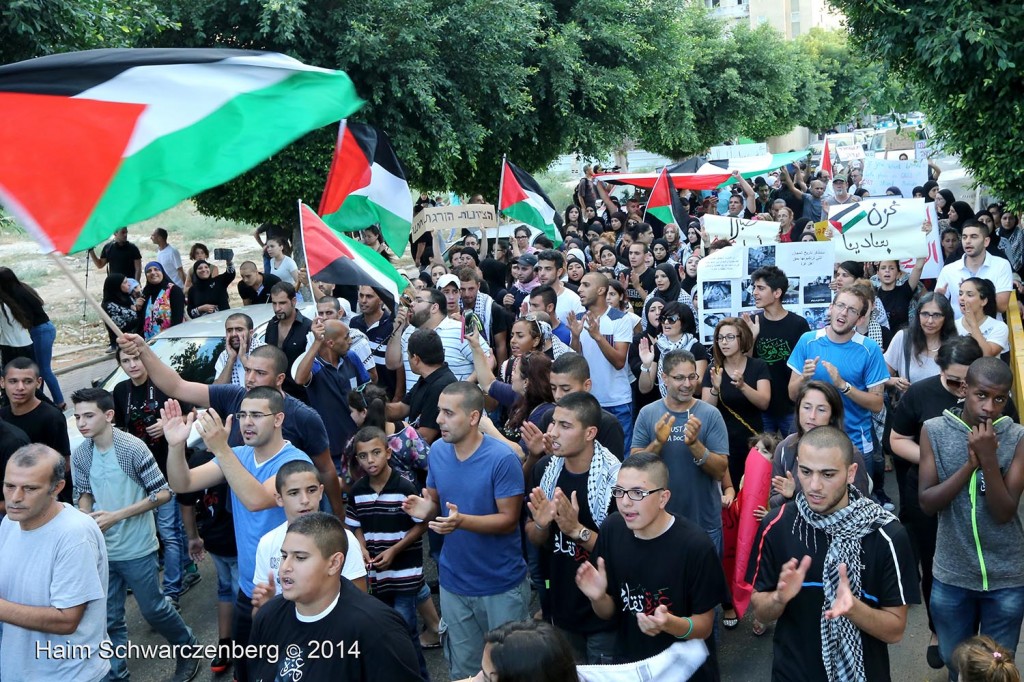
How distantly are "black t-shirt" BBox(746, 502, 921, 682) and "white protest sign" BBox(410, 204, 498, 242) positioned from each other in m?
7.86

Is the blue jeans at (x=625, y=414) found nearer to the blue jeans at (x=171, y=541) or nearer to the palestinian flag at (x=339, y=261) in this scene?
the palestinian flag at (x=339, y=261)

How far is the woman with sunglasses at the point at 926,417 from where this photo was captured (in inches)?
211

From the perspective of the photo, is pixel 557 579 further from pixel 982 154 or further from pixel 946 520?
pixel 982 154

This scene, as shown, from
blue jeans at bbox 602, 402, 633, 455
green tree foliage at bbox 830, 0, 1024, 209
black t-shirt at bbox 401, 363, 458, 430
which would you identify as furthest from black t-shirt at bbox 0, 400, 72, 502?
green tree foliage at bbox 830, 0, 1024, 209

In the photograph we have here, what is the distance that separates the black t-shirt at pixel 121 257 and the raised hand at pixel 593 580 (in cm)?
1265

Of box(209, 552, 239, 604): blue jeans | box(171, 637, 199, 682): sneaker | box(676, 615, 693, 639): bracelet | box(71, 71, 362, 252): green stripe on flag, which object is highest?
box(71, 71, 362, 252): green stripe on flag

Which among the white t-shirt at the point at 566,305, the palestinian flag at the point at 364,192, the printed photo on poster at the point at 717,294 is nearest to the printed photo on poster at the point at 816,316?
the printed photo on poster at the point at 717,294

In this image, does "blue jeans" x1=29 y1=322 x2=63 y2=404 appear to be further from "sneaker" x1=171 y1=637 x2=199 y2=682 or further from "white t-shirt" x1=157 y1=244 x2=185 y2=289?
"sneaker" x1=171 y1=637 x2=199 y2=682

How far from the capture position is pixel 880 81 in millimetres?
11742

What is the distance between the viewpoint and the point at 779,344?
7977 millimetres

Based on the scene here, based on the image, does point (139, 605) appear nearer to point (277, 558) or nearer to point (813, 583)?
point (277, 558)

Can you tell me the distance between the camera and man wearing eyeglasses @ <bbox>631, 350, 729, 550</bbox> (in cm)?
594

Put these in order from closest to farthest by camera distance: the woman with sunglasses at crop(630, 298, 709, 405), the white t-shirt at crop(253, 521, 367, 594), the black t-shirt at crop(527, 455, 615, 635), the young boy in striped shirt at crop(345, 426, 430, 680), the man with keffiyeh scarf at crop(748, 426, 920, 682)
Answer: the man with keffiyeh scarf at crop(748, 426, 920, 682), the white t-shirt at crop(253, 521, 367, 594), the black t-shirt at crop(527, 455, 615, 635), the young boy in striped shirt at crop(345, 426, 430, 680), the woman with sunglasses at crop(630, 298, 709, 405)

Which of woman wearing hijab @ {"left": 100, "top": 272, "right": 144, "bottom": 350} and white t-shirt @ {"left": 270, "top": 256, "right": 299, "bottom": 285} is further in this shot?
woman wearing hijab @ {"left": 100, "top": 272, "right": 144, "bottom": 350}
